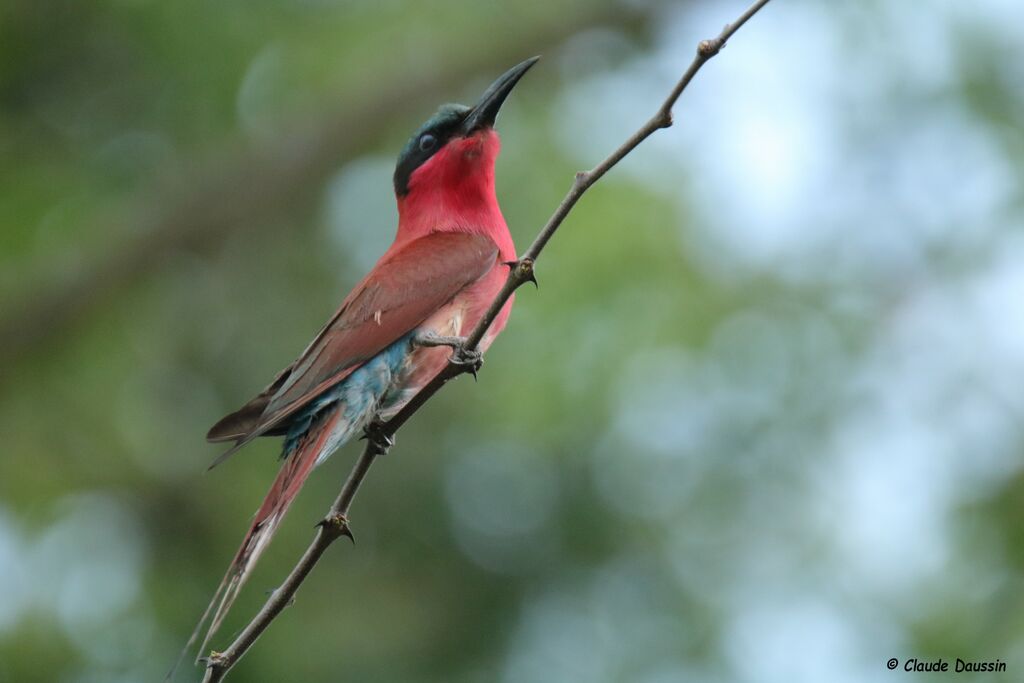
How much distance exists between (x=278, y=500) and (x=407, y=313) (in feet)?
3.12

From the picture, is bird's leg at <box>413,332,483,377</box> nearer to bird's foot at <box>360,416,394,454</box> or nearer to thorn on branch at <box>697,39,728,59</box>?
bird's foot at <box>360,416,394,454</box>

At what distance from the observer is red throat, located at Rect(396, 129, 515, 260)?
434 centimetres

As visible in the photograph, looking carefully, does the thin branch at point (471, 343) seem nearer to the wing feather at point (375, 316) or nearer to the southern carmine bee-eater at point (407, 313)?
the southern carmine bee-eater at point (407, 313)

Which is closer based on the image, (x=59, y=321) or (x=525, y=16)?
(x=59, y=321)

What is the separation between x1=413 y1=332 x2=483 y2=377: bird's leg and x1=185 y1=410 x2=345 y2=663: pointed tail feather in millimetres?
384

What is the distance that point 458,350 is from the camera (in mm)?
3049

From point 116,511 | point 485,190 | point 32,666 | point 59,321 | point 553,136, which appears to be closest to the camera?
point 485,190

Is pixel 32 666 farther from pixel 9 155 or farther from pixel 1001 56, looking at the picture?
pixel 1001 56

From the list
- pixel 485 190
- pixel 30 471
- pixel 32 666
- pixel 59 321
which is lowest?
pixel 32 666

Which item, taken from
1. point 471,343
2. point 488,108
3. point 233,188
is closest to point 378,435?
point 471,343

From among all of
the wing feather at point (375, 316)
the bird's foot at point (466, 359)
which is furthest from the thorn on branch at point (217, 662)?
the wing feather at point (375, 316)

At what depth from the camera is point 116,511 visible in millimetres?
7527

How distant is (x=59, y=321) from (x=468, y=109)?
→ 349 centimetres

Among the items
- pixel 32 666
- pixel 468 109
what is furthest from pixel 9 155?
pixel 468 109
